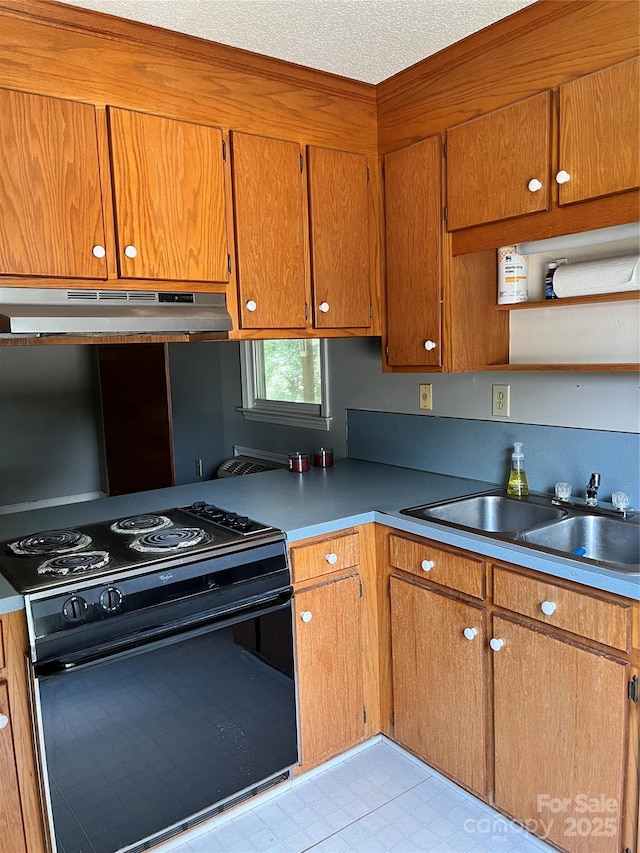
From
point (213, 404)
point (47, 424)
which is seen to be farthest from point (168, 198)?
point (47, 424)

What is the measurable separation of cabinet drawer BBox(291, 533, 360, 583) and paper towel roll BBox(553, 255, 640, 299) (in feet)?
3.37

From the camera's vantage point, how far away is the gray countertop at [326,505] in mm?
1619

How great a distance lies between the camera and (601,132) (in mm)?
1638

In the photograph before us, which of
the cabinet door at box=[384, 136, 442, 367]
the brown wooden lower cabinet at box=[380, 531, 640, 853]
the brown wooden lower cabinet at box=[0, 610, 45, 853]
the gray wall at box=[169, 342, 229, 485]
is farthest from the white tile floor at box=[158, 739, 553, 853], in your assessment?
the gray wall at box=[169, 342, 229, 485]

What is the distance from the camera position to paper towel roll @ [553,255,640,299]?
175 centimetres

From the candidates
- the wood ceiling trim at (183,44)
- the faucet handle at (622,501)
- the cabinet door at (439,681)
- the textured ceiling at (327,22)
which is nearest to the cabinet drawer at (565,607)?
the cabinet door at (439,681)

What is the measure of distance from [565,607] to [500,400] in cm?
91

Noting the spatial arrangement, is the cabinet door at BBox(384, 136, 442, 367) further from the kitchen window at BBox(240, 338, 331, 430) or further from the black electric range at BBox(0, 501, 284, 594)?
the black electric range at BBox(0, 501, 284, 594)

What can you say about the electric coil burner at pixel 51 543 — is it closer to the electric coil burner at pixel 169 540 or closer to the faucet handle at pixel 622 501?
the electric coil burner at pixel 169 540

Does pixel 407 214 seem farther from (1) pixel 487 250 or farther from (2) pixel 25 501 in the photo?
(2) pixel 25 501

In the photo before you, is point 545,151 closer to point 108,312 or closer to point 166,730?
point 108,312

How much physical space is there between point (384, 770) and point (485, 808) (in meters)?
0.35

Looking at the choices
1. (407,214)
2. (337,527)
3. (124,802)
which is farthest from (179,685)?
(407,214)

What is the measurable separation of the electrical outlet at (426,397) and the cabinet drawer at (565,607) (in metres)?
0.97
